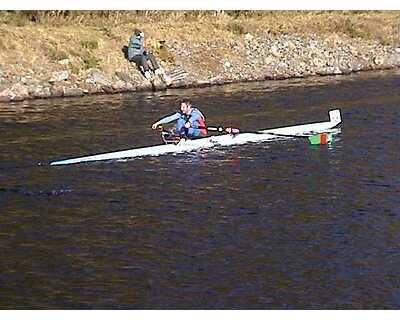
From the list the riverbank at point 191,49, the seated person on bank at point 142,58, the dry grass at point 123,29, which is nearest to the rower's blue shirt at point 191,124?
the riverbank at point 191,49

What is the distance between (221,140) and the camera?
2964cm

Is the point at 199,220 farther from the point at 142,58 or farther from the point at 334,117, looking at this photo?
the point at 142,58

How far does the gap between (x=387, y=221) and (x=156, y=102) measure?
66.5ft

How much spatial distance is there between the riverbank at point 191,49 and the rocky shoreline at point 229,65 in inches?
1.9

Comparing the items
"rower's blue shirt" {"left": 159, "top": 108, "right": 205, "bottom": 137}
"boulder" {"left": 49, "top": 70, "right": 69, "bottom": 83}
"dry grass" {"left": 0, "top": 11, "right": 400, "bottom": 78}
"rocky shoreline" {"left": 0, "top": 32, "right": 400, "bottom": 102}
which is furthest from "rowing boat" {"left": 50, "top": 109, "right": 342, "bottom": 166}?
"dry grass" {"left": 0, "top": 11, "right": 400, "bottom": 78}

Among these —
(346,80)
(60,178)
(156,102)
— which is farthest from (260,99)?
(60,178)

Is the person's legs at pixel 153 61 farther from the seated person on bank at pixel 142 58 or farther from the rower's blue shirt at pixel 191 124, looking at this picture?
the rower's blue shirt at pixel 191 124

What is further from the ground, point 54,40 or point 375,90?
point 54,40

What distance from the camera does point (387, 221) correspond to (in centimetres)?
2056

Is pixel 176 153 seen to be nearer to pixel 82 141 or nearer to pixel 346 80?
pixel 82 141

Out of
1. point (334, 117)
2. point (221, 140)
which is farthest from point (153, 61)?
point (221, 140)

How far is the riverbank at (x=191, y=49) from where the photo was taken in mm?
42938

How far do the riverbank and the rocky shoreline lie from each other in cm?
5

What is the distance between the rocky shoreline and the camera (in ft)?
138
